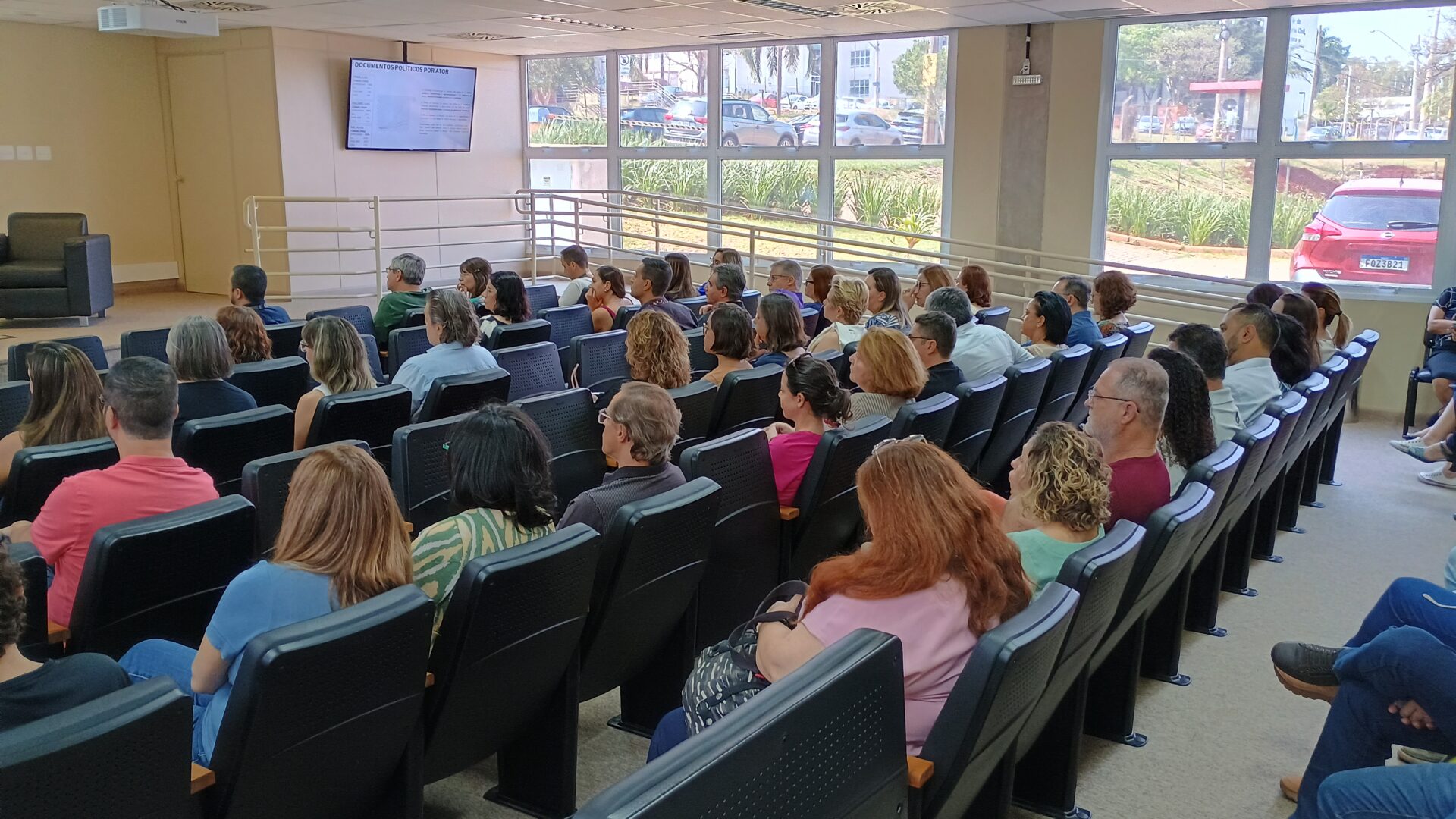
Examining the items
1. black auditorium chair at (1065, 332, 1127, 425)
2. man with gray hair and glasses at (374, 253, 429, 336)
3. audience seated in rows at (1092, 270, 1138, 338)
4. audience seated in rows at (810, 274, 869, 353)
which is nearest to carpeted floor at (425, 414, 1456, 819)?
black auditorium chair at (1065, 332, 1127, 425)

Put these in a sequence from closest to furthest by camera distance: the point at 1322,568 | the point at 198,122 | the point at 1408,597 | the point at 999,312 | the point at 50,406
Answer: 1. the point at 1408,597
2. the point at 50,406
3. the point at 1322,568
4. the point at 999,312
5. the point at 198,122

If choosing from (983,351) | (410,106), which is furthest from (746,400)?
(410,106)

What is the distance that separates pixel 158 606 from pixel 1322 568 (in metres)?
4.25

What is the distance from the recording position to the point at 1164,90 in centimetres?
877

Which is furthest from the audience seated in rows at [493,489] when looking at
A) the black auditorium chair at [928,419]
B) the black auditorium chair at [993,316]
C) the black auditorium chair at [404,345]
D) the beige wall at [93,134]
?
the beige wall at [93,134]

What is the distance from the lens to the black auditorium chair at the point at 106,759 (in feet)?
4.37

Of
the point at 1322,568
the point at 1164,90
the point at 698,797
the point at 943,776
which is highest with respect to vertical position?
the point at 1164,90

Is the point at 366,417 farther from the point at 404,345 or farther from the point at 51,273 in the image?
the point at 51,273

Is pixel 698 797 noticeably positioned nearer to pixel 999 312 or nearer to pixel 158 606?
pixel 158 606

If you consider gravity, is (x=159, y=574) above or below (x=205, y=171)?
below

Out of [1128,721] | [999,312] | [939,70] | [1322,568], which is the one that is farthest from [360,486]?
[939,70]

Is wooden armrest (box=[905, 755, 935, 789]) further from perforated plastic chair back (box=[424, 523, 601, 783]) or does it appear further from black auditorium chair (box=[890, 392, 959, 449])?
black auditorium chair (box=[890, 392, 959, 449])

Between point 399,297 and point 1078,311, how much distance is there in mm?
3893

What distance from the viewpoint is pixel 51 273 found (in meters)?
8.99
